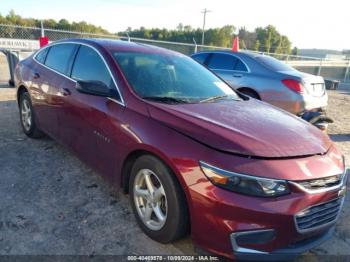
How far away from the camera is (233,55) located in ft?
24.6

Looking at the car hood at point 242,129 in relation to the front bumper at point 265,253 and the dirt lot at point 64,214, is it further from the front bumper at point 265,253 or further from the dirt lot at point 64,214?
the dirt lot at point 64,214

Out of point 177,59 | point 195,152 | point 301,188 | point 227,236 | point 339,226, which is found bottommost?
point 339,226

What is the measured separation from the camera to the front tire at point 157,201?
2500 millimetres

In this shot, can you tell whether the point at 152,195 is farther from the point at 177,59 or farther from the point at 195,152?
the point at 177,59

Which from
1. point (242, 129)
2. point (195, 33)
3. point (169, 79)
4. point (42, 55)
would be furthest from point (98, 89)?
point (195, 33)

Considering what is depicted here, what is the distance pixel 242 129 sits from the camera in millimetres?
2650

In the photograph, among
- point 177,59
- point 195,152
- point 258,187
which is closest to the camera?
point 258,187

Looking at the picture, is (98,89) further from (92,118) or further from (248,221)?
(248,221)

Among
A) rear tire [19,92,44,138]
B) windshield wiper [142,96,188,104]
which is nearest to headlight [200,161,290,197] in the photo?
windshield wiper [142,96,188,104]

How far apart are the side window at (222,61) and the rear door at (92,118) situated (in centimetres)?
428

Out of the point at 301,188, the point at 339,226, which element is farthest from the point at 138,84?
the point at 339,226

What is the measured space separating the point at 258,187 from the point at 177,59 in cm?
221

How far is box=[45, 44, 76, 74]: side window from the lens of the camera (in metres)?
4.05

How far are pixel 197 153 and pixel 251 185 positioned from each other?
1.42ft
